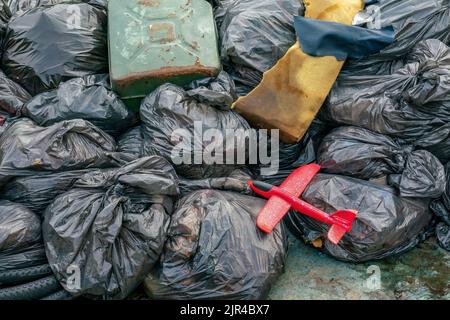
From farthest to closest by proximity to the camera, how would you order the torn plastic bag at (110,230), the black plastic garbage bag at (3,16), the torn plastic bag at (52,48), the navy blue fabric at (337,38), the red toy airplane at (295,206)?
1. the black plastic garbage bag at (3,16)
2. the torn plastic bag at (52,48)
3. the navy blue fabric at (337,38)
4. the red toy airplane at (295,206)
5. the torn plastic bag at (110,230)

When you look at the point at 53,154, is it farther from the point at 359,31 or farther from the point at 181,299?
the point at 359,31

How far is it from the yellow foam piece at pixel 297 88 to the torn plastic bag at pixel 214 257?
651 mm

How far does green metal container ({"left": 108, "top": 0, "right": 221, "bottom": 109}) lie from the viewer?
3.33 meters

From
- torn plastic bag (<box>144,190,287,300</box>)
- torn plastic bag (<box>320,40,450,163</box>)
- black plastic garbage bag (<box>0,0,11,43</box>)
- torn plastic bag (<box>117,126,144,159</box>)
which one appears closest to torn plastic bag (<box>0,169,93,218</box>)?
torn plastic bag (<box>117,126,144,159</box>)

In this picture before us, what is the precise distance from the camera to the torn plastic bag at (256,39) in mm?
3404

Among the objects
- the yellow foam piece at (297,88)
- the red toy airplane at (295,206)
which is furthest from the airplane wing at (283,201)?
the yellow foam piece at (297,88)

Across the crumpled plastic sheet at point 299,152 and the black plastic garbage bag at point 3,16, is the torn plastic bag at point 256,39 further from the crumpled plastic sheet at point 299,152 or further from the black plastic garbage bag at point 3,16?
the black plastic garbage bag at point 3,16

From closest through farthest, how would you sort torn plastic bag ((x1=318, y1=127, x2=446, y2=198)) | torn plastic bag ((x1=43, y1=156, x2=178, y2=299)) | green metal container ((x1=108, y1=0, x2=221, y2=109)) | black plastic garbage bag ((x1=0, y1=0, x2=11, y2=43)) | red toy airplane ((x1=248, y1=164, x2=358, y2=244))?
torn plastic bag ((x1=43, y1=156, x2=178, y2=299)), red toy airplane ((x1=248, y1=164, x2=358, y2=244)), torn plastic bag ((x1=318, y1=127, x2=446, y2=198)), green metal container ((x1=108, y1=0, x2=221, y2=109)), black plastic garbage bag ((x1=0, y1=0, x2=11, y2=43))

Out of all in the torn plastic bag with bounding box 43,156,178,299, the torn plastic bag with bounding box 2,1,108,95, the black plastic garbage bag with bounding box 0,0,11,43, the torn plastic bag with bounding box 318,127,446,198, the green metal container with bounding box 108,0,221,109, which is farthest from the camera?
the black plastic garbage bag with bounding box 0,0,11,43

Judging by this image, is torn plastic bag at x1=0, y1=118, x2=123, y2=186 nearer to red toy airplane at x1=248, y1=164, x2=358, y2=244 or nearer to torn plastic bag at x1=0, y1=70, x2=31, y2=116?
torn plastic bag at x1=0, y1=70, x2=31, y2=116

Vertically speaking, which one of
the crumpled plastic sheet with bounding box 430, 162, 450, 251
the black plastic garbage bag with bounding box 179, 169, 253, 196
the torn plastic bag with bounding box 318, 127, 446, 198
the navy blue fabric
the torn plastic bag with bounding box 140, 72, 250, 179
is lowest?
the crumpled plastic sheet with bounding box 430, 162, 450, 251

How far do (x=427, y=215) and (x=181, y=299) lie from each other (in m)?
1.42

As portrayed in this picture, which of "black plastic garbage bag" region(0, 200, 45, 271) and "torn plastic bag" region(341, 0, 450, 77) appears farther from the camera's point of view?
"torn plastic bag" region(341, 0, 450, 77)

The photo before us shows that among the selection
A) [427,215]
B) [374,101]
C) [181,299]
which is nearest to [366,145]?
[374,101]
